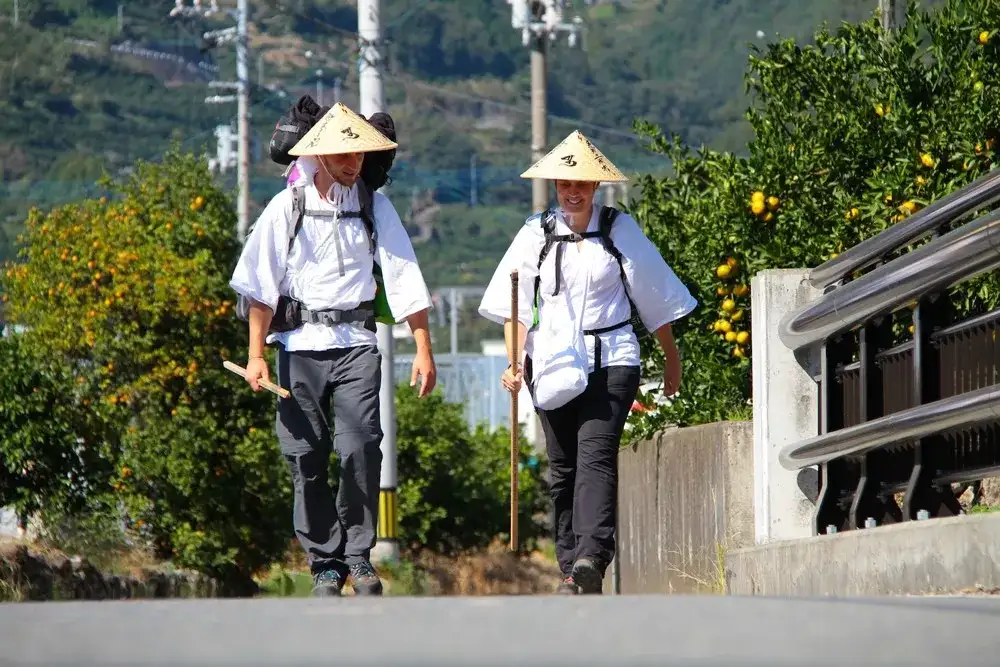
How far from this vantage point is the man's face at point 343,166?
809cm

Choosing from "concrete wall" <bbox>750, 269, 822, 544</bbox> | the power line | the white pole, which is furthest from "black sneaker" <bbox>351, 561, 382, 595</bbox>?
the white pole

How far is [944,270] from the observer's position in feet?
21.7

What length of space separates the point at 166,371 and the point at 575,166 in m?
11.4

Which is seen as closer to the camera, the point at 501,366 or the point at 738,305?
the point at 738,305

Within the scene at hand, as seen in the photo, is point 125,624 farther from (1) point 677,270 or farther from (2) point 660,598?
(1) point 677,270

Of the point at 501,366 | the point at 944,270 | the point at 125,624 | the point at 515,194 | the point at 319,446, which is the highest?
the point at 515,194

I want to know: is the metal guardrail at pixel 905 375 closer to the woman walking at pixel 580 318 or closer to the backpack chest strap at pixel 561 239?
the woman walking at pixel 580 318

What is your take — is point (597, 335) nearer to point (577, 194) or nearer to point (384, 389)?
point (577, 194)

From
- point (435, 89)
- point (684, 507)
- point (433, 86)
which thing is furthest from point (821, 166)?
point (433, 86)

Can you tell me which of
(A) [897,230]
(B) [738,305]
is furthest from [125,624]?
(B) [738,305]

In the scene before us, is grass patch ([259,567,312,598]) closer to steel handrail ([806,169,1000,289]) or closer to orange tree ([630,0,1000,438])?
orange tree ([630,0,1000,438])

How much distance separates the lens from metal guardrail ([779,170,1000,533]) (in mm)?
6664

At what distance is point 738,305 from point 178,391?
33.0 ft

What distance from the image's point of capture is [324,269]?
26.3ft
